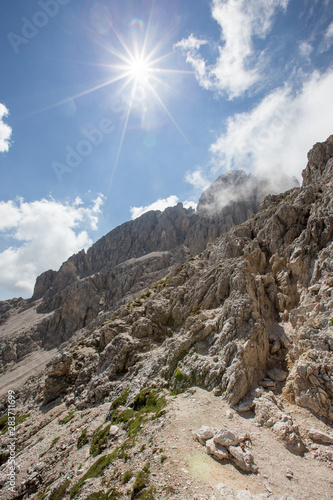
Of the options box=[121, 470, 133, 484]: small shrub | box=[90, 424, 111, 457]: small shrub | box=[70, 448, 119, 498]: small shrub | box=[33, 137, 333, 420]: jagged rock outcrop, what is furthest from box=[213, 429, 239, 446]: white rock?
box=[90, 424, 111, 457]: small shrub

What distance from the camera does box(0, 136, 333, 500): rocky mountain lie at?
12.5 m

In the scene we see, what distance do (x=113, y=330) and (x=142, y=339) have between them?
812 cm

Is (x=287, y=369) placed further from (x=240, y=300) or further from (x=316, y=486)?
(x=316, y=486)

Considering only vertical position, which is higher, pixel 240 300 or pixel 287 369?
pixel 240 300

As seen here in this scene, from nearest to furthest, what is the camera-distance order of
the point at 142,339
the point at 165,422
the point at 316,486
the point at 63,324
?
the point at 316,486, the point at 165,422, the point at 142,339, the point at 63,324

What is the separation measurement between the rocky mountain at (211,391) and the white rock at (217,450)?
0.20 feet

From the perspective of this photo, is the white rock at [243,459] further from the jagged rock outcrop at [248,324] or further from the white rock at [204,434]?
the jagged rock outcrop at [248,324]

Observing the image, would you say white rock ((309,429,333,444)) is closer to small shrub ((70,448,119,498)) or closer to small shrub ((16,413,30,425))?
small shrub ((70,448,119,498))

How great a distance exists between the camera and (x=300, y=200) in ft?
140

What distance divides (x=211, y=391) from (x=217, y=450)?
24.8 feet

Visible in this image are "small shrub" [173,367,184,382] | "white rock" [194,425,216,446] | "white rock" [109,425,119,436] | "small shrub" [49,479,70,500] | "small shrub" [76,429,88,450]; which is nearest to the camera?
"white rock" [194,425,216,446]

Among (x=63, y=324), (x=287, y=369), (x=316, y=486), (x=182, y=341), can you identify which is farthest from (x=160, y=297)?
(x=63, y=324)

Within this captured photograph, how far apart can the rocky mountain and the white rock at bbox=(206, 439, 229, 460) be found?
0.06m

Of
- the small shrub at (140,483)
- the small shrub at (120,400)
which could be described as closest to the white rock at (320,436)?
the small shrub at (140,483)
